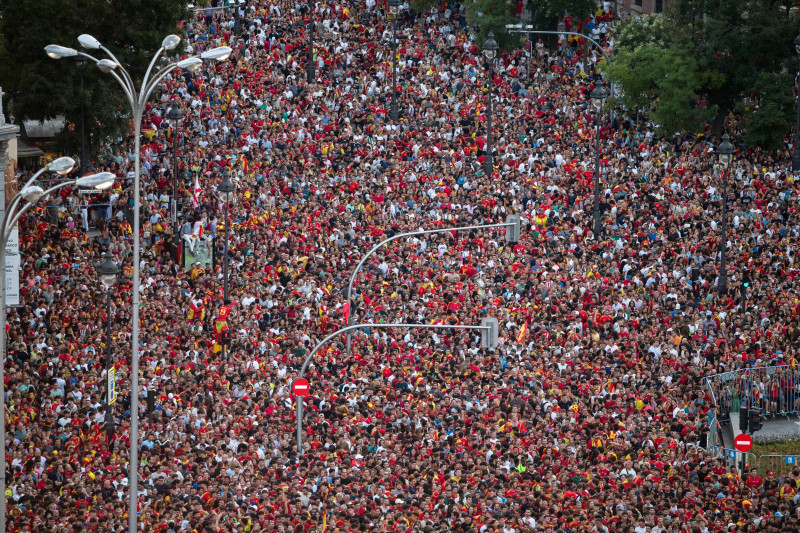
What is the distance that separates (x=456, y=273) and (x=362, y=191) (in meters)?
7.28

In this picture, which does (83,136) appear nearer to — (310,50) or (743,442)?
(310,50)

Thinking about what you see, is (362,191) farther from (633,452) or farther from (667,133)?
(633,452)

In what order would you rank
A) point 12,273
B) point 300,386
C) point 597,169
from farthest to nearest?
point 597,169
point 12,273
point 300,386

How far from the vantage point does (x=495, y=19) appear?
5862cm

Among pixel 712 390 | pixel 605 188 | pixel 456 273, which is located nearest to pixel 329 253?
pixel 456 273

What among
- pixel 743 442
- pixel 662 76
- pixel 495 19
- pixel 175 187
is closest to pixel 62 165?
pixel 743 442

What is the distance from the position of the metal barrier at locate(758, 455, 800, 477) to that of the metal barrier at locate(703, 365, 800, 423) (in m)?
2.44

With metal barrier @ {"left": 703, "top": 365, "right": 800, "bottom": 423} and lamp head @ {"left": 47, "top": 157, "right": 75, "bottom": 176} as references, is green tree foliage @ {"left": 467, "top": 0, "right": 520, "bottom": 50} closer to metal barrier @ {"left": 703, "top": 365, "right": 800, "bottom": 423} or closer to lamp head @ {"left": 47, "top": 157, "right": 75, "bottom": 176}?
→ metal barrier @ {"left": 703, "top": 365, "right": 800, "bottom": 423}

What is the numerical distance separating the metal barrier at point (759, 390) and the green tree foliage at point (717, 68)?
47.8 ft

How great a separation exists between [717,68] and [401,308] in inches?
775

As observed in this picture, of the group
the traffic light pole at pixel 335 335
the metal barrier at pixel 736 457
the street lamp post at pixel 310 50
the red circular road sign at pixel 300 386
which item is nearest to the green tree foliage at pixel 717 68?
the street lamp post at pixel 310 50

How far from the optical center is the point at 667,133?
2018 inches

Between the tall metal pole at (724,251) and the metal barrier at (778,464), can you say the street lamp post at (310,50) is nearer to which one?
the tall metal pole at (724,251)

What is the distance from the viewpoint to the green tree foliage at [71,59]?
43.3m
